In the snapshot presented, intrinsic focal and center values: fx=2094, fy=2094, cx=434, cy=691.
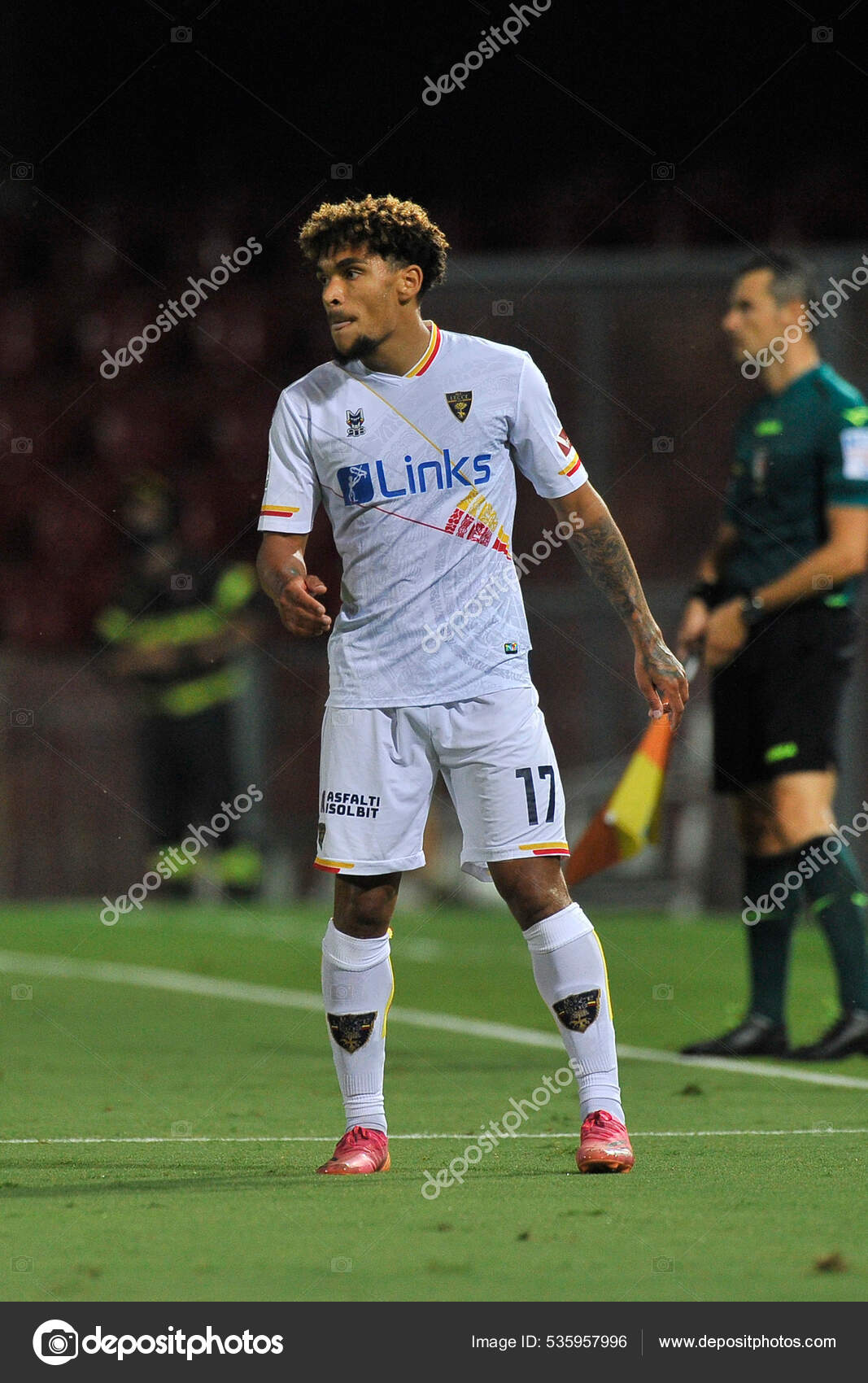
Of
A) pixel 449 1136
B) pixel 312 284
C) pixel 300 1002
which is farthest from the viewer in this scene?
pixel 312 284

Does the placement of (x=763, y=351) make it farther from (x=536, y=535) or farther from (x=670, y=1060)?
(x=536, y=535)

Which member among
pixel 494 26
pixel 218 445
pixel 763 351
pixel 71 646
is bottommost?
pixel 763 351

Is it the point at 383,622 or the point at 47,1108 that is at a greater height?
the point at 383,622

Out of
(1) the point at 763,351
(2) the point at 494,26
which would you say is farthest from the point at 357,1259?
(2) the point at 494,26

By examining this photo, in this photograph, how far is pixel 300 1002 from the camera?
8.17 m

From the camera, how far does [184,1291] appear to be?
3076 millimetres

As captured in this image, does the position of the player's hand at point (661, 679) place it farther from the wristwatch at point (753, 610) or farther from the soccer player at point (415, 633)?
the wristwatch at point (753, 610)

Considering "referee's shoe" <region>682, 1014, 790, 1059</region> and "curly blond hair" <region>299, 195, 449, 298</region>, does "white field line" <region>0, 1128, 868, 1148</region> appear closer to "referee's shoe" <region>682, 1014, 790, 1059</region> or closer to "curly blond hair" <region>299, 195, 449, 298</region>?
"referee's shoe" <region>682, 1014, 790, 1059</region>

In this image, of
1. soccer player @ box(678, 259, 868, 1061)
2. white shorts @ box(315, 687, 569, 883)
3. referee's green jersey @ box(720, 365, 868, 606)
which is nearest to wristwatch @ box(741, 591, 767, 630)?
soccer player @ box(678, 259, 868, 1061)

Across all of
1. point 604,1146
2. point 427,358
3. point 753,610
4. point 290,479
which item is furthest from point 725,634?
point 604,1146

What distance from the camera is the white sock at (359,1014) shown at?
14.2 ft

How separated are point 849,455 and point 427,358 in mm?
2568

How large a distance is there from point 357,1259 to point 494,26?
10.9 m

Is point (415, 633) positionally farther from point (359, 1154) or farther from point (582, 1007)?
point (359, 1154)
